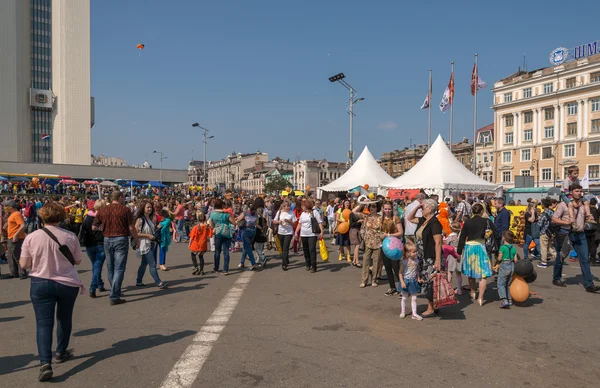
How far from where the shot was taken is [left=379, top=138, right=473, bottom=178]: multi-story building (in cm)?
7438

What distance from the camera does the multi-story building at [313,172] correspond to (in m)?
115

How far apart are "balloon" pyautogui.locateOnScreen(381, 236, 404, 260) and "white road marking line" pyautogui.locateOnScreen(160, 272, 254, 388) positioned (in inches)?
107

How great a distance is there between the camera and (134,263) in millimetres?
→ 11984

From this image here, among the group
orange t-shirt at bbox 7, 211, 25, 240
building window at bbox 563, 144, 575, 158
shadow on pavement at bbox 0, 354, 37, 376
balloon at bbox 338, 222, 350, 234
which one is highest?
building window at bbox 563, 144, 575, 158

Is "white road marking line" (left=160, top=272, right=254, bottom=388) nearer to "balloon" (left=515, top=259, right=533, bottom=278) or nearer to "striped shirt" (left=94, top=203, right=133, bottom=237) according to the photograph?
"striped shirt" (left=94, top=203, right=133, bottom=237)

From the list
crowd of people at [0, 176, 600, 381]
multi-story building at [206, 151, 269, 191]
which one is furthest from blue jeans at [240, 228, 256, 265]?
multi-story building at [206, 151, 269, 191]

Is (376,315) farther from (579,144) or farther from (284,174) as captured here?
(284,174)

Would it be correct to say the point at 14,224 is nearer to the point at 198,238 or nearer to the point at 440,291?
the point at 198,238

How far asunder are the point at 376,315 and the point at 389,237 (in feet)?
5.13

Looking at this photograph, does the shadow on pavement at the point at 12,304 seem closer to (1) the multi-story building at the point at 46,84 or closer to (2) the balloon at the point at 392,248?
(2) the balloon at the point at 392,248

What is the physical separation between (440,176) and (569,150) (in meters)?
44.5

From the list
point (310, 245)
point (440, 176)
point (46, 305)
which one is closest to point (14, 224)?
point (46, 305)

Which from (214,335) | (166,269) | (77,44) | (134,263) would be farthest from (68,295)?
(77,44)

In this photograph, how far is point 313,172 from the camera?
380ft
